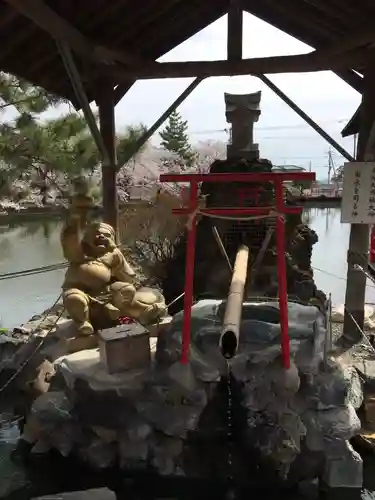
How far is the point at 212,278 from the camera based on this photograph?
714cm

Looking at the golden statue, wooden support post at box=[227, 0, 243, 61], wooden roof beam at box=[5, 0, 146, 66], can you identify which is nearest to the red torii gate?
the golden statue

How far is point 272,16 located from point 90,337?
4203mm

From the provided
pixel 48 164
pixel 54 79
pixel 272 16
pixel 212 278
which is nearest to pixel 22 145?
pixel 48 164

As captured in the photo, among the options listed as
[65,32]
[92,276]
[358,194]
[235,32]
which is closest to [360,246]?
[358,194]

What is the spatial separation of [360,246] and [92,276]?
289 centimetres

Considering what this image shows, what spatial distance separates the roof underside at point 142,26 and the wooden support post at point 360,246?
0.50 meters

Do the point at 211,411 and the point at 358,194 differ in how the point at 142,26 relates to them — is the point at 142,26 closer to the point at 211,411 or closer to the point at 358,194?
the point at 358,194

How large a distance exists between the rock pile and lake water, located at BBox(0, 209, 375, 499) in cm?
51

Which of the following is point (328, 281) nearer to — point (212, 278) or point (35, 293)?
point (212, 278)

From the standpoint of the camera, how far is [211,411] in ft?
13.0

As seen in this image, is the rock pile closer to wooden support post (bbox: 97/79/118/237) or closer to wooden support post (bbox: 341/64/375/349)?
wooden support post (bbox: 341/64/375/349)

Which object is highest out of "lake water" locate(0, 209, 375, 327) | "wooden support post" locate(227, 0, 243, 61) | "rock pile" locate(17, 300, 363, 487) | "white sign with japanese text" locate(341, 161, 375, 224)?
"wooden support post" locate(227, 0, 243, 61)

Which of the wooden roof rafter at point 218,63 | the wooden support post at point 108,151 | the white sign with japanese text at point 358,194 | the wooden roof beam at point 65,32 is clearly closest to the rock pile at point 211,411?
the white sign with japanese text at point 358,194

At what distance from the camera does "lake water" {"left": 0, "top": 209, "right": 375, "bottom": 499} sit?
486cm
